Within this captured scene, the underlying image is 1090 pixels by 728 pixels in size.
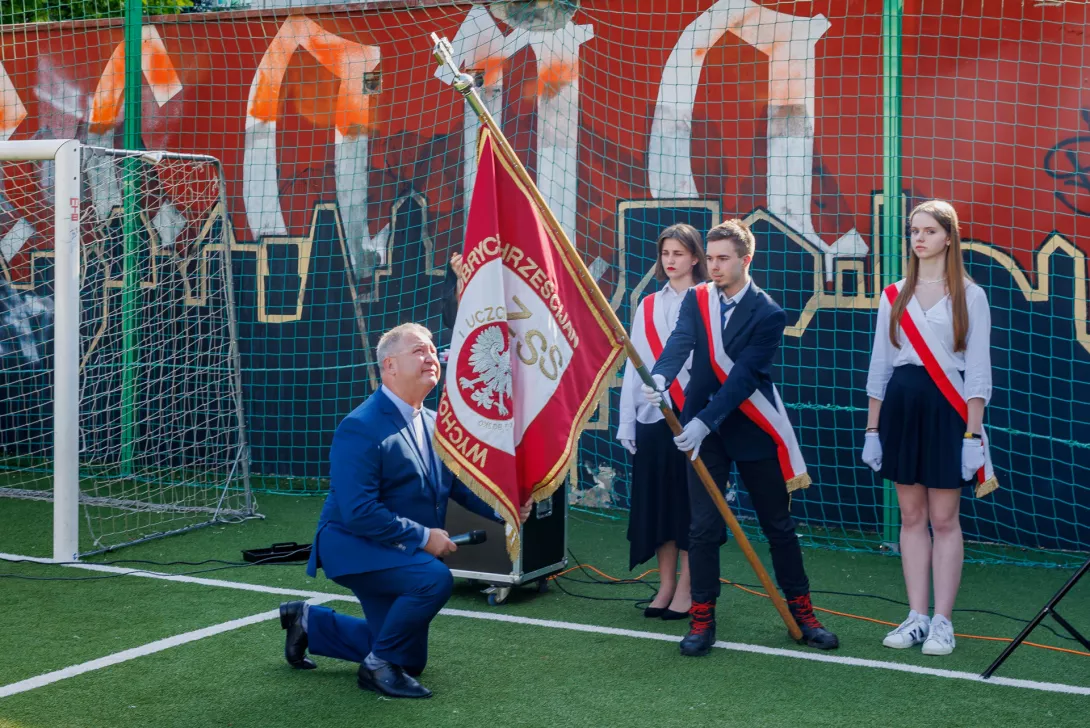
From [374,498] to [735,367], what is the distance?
1.49 metres

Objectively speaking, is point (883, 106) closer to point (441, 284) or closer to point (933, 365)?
point (933, 365)

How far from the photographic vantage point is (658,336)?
17.6 feet

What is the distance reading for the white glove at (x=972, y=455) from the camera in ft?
15.3

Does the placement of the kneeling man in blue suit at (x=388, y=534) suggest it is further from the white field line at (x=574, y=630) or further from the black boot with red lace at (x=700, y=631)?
the black boot with red lace at (x=700, y=631)

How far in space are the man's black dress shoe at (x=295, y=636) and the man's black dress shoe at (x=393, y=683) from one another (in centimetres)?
→ 35

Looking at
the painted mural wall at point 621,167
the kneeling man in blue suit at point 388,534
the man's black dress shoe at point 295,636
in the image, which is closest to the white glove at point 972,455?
the kneeling man in blue suit at point 388,534

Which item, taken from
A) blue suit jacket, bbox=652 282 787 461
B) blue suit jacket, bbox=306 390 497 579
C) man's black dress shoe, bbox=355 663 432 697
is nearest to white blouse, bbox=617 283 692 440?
blue suit jacket, bbox=652 282 787 461

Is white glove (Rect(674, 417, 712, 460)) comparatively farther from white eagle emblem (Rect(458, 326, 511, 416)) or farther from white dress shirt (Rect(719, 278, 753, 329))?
white eagle emblem (Rect(458, 326, 511, 416))

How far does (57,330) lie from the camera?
240 inches

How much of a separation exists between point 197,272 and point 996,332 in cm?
524

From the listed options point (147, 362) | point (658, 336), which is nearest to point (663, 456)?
point (658, 336)

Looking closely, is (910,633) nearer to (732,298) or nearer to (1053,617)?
(1053,617)

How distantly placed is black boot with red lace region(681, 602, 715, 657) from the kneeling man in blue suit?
3.44ft

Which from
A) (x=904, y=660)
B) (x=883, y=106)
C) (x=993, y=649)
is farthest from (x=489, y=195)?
(x=883, y=106)
